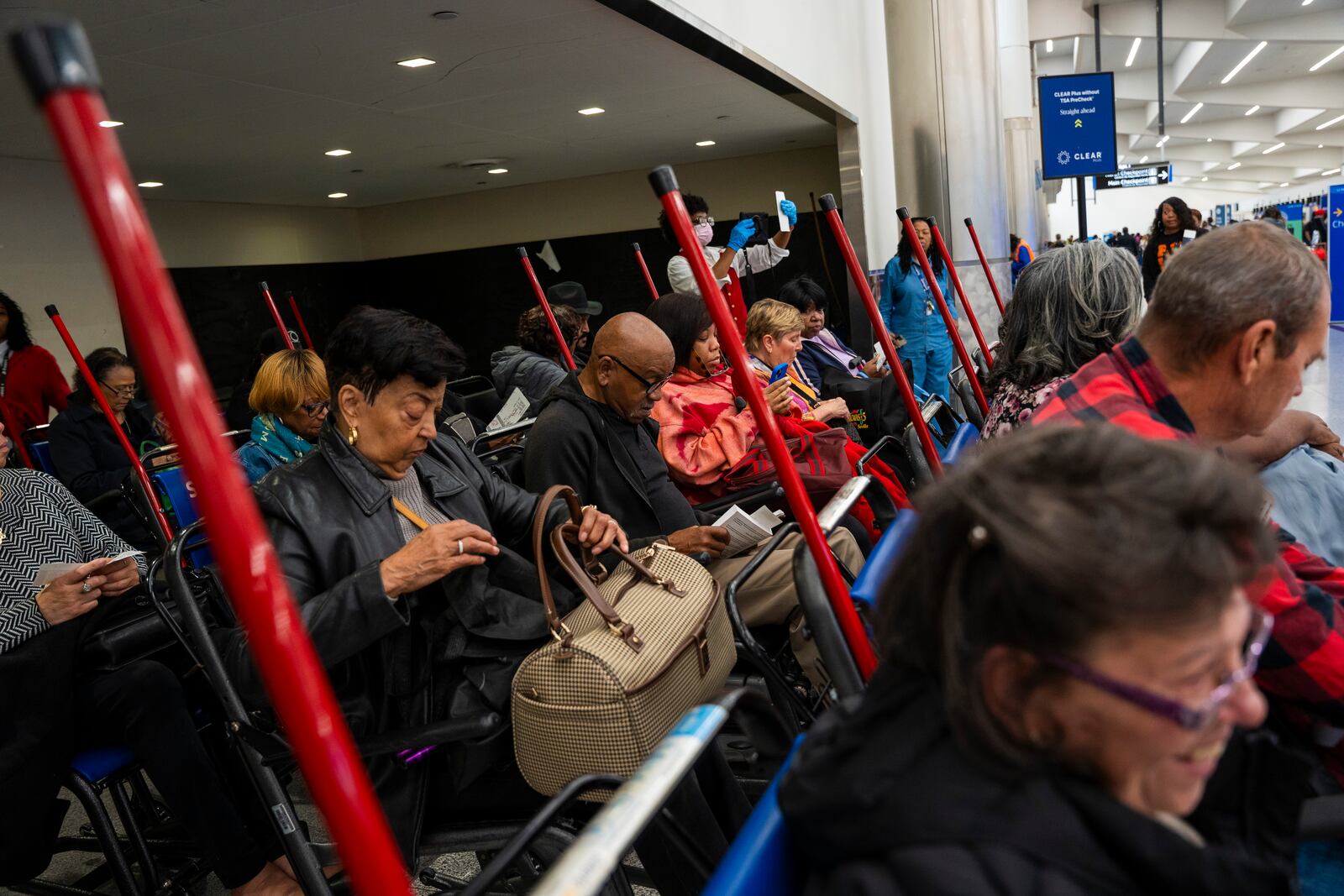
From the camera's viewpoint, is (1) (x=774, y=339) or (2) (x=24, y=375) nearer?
(1) (x=774, y=339)

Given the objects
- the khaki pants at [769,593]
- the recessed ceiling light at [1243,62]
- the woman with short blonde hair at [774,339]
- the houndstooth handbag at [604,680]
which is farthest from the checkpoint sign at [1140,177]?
the houndstooth handbag at [604,680]

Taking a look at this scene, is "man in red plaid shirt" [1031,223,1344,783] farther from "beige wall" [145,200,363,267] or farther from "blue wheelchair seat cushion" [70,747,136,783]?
"beige wall" [145,200,363,267]

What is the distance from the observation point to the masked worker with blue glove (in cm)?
523

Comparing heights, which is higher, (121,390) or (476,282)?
(121,390)

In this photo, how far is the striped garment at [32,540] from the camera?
7.05ft

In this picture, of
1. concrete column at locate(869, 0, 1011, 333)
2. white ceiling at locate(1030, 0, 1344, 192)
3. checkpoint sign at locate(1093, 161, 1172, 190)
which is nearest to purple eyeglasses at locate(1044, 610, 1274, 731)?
concrete column at locate(869, 0, 1011, 333)

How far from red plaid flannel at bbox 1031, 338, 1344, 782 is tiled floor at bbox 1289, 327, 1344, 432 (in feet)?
15.4

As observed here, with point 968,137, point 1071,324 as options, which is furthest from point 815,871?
point 968,137

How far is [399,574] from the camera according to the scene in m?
1.69

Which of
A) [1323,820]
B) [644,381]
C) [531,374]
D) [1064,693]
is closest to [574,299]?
[531,374]

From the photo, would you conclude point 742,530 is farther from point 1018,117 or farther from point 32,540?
point 1018,117

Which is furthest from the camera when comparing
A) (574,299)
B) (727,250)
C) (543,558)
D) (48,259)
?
(48,259)

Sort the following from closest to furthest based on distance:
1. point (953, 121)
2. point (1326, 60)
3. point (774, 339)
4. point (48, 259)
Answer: point (774, 339) < point (48, 259) < point (953, 121) < point (1326, 60)

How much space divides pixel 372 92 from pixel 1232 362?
5.51 metres
